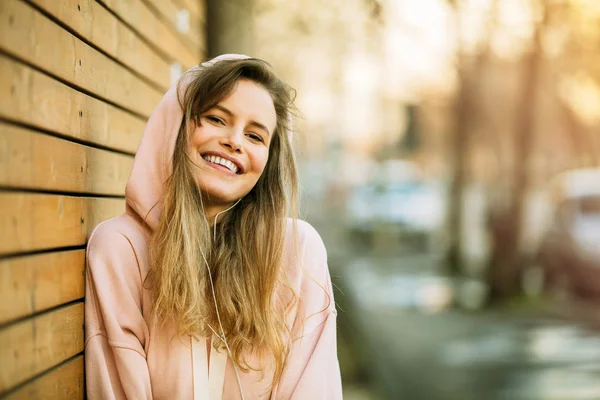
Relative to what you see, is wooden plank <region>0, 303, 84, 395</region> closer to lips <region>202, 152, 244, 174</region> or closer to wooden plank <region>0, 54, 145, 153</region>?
wooden plank <region>0, 54, 145, 153</region>

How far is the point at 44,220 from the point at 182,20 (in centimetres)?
323

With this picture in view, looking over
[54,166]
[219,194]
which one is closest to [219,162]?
[219,194]

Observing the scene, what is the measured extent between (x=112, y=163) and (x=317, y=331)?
1130mm

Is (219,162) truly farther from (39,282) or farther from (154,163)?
(39,282)

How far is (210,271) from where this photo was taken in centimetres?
300

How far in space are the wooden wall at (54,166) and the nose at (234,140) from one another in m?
0.50

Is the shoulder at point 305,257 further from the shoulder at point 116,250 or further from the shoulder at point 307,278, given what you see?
the shoulder at point 116,250

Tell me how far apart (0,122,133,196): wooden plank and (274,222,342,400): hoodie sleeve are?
2.73 feet

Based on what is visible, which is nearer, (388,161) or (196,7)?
(196,7)

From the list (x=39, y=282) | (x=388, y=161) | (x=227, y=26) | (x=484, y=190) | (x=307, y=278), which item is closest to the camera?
(x=39, y=282)

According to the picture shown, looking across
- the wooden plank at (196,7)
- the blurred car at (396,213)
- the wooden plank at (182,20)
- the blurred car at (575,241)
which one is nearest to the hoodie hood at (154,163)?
the wooden plank at (182,20)

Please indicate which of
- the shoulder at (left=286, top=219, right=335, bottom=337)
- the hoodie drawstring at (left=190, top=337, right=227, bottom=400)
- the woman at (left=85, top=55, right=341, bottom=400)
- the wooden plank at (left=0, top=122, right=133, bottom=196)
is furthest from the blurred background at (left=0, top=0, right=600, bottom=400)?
the hoodie drawstring at (left=190, top=337, right=227, bottom=400)

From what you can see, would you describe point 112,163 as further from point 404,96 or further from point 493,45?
point 404,96

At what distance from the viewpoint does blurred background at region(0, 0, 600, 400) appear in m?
2.39
